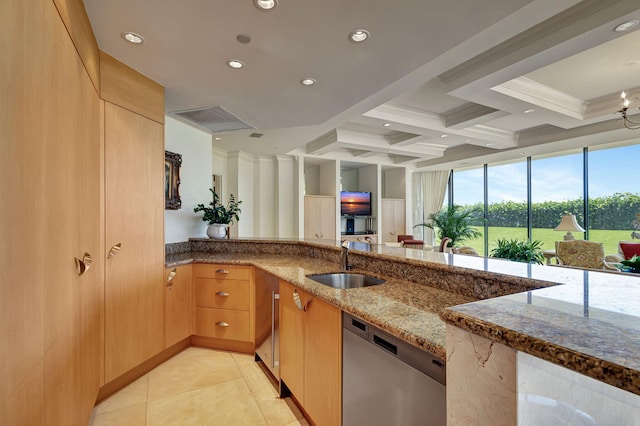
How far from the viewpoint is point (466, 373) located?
59cm

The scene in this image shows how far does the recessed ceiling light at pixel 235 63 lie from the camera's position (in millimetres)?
1927

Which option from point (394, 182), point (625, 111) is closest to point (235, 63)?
point (625, 111)

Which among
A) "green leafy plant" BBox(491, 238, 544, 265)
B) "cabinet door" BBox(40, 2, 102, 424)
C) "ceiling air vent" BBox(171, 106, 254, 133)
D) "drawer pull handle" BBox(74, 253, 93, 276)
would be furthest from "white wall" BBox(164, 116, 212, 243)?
"green leafy plant" BBox(491, 238, 544, 265)

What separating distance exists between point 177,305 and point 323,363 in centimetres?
173

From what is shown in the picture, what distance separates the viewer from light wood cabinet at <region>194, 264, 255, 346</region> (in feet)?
8.52

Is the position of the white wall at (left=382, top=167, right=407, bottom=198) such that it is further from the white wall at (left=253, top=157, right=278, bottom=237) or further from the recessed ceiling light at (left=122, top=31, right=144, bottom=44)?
the recessed ceiling light at (left=122, top=31, right=144, bottom=44)

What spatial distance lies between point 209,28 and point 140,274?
1816 millimetres

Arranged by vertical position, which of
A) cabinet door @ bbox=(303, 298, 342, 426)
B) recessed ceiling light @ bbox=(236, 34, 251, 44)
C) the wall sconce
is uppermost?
the wall sconce

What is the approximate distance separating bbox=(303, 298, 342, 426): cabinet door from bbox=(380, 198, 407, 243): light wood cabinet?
5.48 m

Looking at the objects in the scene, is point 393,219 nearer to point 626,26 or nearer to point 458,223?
point 458,223

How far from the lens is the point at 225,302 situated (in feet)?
8.70

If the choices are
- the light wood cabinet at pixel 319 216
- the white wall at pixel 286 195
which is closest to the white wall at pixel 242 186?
the white wall at pixel 286 195

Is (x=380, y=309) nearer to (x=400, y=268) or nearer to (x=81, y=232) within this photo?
(x=400, y=268)

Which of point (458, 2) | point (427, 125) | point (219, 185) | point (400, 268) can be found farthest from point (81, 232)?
point (427, 125)
